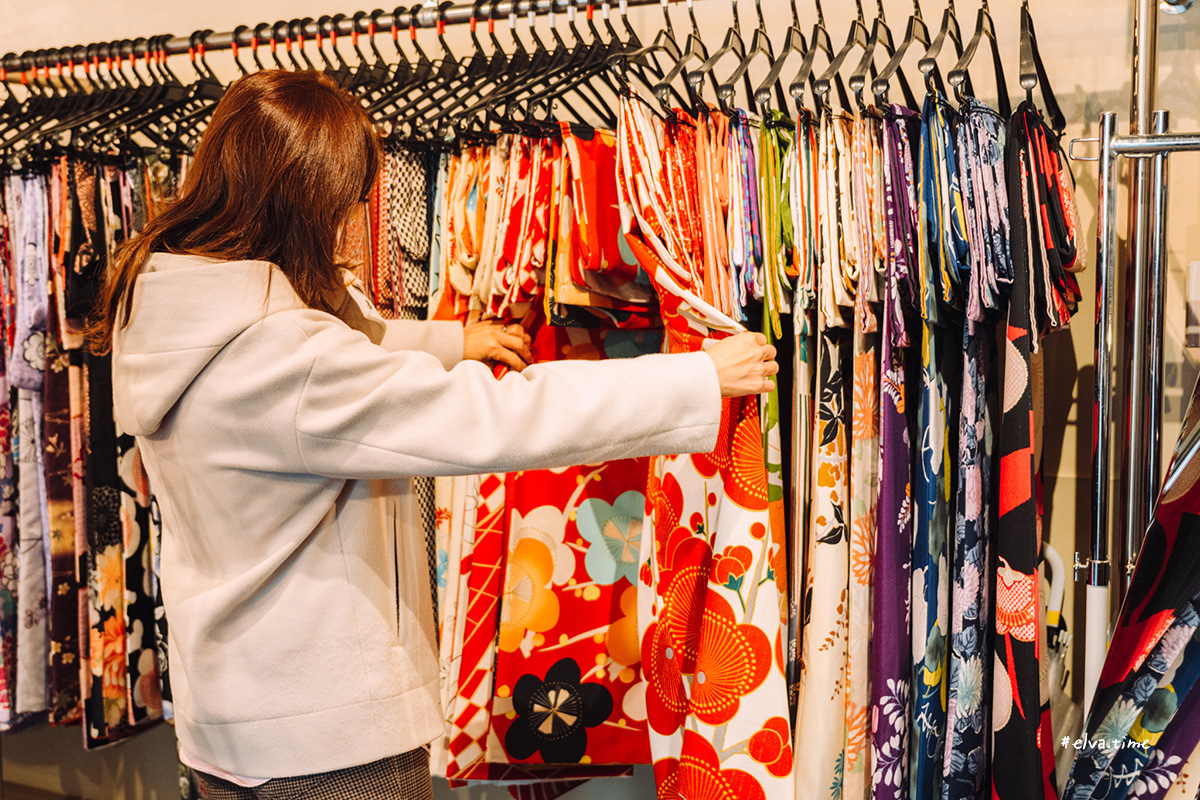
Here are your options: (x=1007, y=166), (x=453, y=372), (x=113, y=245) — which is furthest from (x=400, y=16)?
(x=1007, y=166)

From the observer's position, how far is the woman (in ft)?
3.00

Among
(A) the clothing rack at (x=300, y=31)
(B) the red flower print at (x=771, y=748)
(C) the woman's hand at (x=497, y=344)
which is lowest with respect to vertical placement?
(B) the red flower print at (x=771, y=748)

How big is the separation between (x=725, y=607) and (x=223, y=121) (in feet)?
2.39

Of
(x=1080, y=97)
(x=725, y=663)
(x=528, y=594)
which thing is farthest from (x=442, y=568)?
(x=1080, y=97)

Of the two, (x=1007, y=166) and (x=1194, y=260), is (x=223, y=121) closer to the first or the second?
(x=1007, y=166)

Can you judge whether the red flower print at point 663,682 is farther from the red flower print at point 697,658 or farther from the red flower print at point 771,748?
the red flower print at point 771,748

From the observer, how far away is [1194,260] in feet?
4.55

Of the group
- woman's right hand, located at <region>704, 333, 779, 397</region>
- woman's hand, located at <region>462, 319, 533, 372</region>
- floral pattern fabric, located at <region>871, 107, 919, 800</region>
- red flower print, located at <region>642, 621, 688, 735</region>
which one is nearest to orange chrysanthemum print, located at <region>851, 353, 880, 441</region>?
floral pattern fabric, located at <region>871, 107, 919, 800</region>

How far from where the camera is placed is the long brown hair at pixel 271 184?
94cm

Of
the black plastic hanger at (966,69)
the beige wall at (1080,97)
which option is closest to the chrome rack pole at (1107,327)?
the black plastic hanger at (966,69)

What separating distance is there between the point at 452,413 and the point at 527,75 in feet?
1.98

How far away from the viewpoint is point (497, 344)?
1242 mm

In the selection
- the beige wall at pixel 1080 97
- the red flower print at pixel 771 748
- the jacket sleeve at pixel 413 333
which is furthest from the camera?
the beige wall at pixel 1080 97

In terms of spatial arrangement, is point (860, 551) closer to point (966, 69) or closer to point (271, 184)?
point (966, 69)
